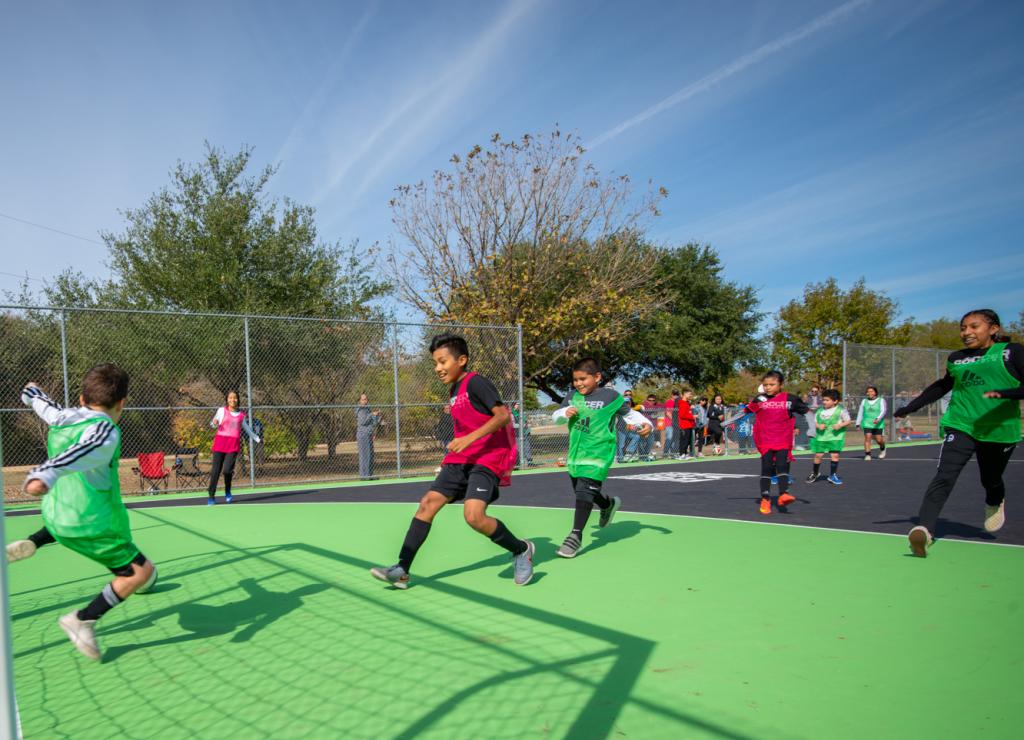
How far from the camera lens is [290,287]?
58.3ft

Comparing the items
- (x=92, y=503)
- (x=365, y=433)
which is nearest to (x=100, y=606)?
(x=92, y=503)

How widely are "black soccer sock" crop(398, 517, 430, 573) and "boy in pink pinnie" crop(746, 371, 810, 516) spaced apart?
16.3ft

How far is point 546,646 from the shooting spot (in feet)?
12.3

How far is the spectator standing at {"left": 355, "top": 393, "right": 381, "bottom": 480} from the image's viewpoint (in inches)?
573

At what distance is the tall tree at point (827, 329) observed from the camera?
39.2m

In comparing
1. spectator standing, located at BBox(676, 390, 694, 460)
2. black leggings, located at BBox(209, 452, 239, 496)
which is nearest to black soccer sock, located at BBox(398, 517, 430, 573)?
black leggings, located at BBox(209, 452, 239, 496)

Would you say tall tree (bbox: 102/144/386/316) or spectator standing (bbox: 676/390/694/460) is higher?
tall tree (bbox: 102/144/386/316)

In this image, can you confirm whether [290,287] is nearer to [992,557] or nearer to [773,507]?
[773,507]

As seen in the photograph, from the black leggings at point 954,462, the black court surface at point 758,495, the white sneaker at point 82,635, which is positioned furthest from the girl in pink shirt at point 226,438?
the black leggings at point 954,462

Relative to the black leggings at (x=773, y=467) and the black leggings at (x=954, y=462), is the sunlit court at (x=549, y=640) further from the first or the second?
the black leggings at (x=773, y=467)

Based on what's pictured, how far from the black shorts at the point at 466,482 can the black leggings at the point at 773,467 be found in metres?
4.68

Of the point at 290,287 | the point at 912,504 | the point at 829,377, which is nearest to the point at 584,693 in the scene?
the point at 912,504

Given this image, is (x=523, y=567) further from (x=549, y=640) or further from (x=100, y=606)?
(x=100, y=606)

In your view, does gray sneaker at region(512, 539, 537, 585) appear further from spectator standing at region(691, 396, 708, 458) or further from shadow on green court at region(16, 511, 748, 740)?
spectator standing at region(691, 396, 708, 458)
